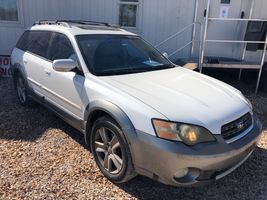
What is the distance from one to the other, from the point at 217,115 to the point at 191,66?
13.0 feet

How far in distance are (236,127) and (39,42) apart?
3.38 meters

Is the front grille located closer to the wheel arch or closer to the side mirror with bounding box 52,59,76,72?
the wheel arch

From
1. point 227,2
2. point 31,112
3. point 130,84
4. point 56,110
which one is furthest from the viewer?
point 227,2

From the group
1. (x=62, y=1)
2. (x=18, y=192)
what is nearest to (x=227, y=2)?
(x=62, y=1)

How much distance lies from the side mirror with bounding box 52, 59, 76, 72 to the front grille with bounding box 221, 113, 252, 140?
75.3 inches

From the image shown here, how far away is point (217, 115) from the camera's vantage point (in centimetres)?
279

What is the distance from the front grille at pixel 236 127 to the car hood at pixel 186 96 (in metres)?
0.05

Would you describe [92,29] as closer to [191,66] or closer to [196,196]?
[196,196]

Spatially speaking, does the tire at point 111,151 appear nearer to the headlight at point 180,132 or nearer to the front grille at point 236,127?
the headlight at point 180,132

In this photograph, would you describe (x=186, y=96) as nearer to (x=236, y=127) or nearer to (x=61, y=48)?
(x=236, y=127)

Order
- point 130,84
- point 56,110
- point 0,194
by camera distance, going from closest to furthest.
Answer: point 0,194
point 130,84
point 56,110

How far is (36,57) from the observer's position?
14.9 ft

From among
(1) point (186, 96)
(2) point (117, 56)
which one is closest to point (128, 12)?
(2) point (117, 56)

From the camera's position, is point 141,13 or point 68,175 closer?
point 68,175
